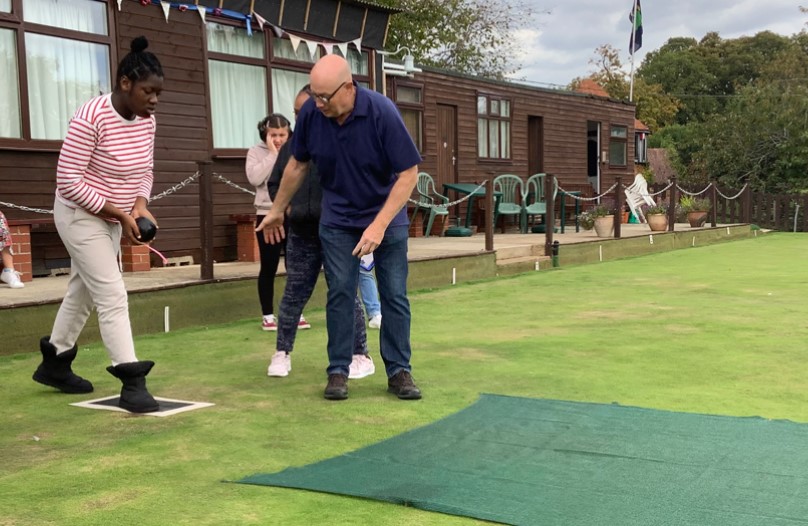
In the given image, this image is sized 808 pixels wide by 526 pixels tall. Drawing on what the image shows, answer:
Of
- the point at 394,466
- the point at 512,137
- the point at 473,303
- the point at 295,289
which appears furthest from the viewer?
the point at 512,137

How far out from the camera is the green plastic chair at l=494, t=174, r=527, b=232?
48.9ft

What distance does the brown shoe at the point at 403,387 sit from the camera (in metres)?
4.16

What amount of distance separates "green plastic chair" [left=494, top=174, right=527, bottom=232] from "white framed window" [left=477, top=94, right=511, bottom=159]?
603 mm

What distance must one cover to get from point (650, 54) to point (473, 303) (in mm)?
63786

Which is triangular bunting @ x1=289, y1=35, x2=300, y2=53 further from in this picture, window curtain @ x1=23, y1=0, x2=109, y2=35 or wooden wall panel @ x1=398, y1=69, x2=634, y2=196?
wooden wall panel @ x1=398, y1=69, x2=634, y2=196

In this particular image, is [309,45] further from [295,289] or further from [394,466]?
[394,466]

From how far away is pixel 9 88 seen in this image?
7742mm

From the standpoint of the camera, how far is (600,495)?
9.02 ft

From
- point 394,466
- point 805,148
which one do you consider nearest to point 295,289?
point 394,466

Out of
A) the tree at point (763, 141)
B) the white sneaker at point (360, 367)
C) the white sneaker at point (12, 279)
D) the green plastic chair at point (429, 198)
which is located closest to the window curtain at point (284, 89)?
the green plastic chair at point (429, 198)

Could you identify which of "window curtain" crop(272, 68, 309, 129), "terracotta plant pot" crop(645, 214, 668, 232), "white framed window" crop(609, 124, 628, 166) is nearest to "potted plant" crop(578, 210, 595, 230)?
"terracotta plant pot" crop(645, 214, 668, 232)

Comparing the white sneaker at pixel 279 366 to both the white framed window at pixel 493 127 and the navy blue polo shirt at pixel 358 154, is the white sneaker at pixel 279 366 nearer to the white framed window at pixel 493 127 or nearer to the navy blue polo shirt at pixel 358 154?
the navy blue polo shirt at pixel 358 154

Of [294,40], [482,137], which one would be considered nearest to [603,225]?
[482,137]

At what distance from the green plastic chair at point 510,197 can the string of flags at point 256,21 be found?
13.8 ft
